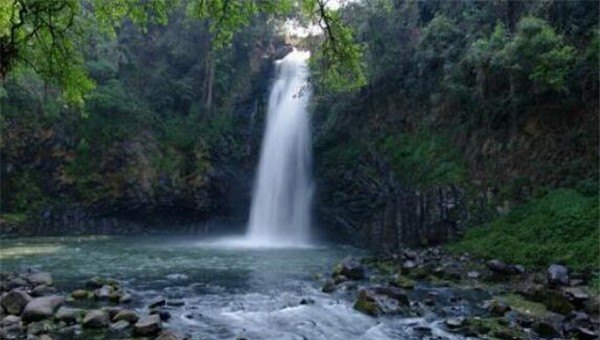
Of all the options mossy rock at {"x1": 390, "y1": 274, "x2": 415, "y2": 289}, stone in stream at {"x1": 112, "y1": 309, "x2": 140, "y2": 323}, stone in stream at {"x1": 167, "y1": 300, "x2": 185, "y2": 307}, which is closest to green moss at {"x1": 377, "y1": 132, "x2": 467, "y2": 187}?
mossy rock at {"x1": 390, "y1": 274, "x2": 415, "y2": 289}

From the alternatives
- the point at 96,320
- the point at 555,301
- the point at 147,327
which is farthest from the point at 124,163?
the point at 555,301

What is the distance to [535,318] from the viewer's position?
37.0 feet

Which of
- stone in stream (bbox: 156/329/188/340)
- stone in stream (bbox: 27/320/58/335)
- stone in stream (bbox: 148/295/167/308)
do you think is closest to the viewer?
stone in stream (bbox: 156/329/188/340)

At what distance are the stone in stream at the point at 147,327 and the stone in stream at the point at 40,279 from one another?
17.6 ft

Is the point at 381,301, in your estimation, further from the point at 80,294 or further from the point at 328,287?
the point at 80,294

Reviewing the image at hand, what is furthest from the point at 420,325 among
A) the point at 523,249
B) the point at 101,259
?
the point at 101,259

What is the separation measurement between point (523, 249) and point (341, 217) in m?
11.7

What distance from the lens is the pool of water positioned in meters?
A: 11.2

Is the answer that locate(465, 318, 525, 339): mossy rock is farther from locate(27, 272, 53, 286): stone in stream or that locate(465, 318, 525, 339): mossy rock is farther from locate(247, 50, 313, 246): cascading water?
locate(247, 50, 313, 246): cascading water

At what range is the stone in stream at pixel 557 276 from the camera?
44.8 ft

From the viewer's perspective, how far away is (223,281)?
1638 centimetres

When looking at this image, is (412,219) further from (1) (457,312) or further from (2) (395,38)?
(1) (457,312)

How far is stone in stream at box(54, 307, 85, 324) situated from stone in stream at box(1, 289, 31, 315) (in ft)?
2.54

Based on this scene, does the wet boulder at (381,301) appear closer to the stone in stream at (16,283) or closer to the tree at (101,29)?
the tree at (101,29)
